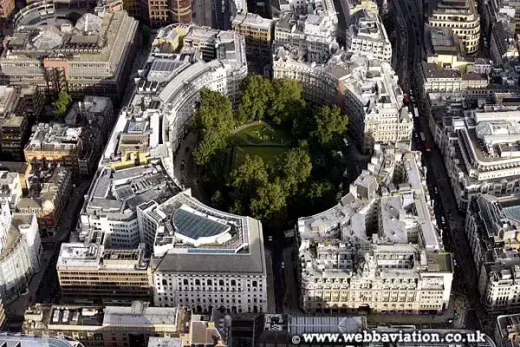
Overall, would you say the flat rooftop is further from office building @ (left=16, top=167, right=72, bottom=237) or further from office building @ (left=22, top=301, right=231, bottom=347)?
office building @ (left=16, top=167, right=72, bottom=237)

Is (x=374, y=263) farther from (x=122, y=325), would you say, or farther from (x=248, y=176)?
(x=122, y=325)

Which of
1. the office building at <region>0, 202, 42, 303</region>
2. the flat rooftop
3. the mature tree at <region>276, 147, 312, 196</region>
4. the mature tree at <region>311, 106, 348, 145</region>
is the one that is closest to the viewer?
the flat rooftop

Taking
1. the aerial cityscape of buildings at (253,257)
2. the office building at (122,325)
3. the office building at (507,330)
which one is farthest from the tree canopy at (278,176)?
the office building at (507,330)

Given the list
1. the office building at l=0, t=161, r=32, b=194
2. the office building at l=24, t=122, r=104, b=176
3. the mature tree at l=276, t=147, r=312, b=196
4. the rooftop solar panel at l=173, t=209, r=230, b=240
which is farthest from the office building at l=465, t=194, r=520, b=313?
the office building at l=0, t=161, r=32, b=194

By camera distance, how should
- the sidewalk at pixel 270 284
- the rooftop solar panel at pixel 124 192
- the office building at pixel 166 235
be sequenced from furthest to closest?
the rooftop solar panel at pixel 124 192, the sidewalk at pixel 270 284, the office building at pixel 166 235

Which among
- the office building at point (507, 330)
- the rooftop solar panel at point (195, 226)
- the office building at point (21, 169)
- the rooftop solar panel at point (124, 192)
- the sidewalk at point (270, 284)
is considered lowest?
the sidewalk at point (270, 284)

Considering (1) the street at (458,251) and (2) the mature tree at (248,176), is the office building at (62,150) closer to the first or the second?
(2) the mature tree at (248,176)
